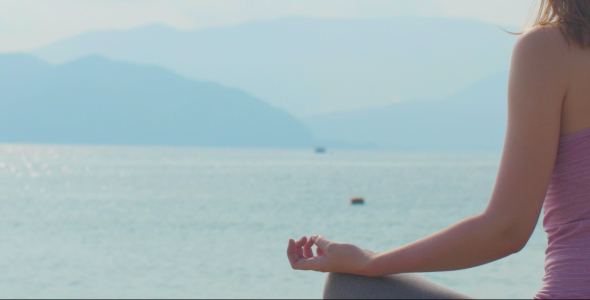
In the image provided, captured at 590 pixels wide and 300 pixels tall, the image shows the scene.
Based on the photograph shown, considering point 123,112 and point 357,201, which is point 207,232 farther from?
point 123,112

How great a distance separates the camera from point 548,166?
116cm

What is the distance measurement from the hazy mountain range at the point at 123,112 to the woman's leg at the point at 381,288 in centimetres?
15741

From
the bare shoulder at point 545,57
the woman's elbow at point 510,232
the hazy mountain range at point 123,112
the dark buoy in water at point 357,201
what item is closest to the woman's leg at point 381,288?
the woman's elbow at point 510,232

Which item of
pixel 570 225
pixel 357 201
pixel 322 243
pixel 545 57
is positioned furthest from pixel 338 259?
pixel 357 201

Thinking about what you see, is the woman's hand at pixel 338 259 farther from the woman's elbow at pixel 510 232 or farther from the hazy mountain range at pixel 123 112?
the hazy mountain range at pixel 123 112

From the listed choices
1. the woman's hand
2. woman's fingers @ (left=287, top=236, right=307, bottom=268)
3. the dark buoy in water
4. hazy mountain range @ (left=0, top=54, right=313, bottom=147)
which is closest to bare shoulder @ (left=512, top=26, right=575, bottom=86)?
the woman's hand

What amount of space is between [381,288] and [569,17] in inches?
26.1

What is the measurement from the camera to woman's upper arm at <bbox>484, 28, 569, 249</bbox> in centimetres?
115

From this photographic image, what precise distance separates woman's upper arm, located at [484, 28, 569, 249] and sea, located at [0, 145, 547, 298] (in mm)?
13127

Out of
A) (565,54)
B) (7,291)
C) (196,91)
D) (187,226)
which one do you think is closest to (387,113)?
(196,91)

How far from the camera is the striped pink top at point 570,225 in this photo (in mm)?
1134

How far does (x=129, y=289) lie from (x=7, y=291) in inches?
112

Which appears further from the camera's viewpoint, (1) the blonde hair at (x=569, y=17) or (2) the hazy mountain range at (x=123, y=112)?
(2) the hazy mountain range at (x=123, y=112)

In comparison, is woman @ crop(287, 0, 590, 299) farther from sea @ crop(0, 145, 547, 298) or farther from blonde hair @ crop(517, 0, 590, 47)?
sea @ crop(0, 145, 547, 298)
